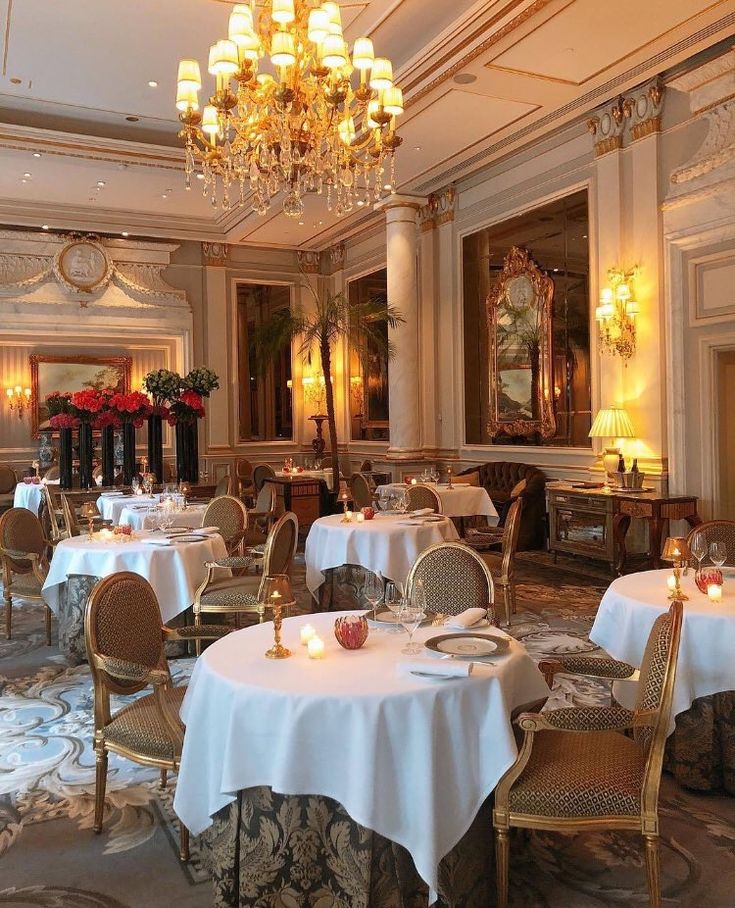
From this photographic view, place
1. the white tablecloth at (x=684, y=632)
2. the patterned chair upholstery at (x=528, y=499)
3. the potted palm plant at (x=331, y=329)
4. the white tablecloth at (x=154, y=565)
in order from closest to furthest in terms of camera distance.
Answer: the white tablecloth at (x=684, y=632) < the white tablecloth at (x=154, y=565) < the patterned chair upholstery at (x=528, y=499) < the potted palm plant at (x=331, y=329)

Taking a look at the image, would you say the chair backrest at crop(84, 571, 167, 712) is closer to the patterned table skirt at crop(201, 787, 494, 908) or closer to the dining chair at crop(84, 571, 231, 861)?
the dining chair at crop(84, 571, 231, 861)

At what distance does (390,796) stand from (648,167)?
22.9 ft

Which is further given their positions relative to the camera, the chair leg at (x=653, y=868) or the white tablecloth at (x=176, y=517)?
the white tablecloth at (x=176, y=517)

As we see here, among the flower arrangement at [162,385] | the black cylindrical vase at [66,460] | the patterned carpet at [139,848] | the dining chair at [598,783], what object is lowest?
the patterned carpet at [139,848]

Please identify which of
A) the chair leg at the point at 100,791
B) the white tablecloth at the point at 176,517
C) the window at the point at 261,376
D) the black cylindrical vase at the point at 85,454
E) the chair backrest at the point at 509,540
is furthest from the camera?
the window at the point at 261,376

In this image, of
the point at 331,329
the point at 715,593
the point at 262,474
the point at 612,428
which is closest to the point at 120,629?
the point at 715,593

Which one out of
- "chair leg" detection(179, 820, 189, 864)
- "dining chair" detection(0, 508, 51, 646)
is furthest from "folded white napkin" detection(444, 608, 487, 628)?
"dining chair" detection(0, 508, 51, 646)

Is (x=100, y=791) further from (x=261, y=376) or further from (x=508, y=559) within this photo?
(x=261, y=376)

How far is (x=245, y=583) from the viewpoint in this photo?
5.35 m

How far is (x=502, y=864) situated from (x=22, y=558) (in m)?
4.53

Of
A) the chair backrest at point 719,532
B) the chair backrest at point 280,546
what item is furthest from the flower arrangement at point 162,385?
the chair backrest at point 719,532

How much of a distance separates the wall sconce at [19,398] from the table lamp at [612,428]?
855 cm

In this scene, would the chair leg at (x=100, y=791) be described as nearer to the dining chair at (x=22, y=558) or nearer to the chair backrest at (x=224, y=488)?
the dining chair at (x=22, y=558)

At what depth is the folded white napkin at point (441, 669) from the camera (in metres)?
2.38
